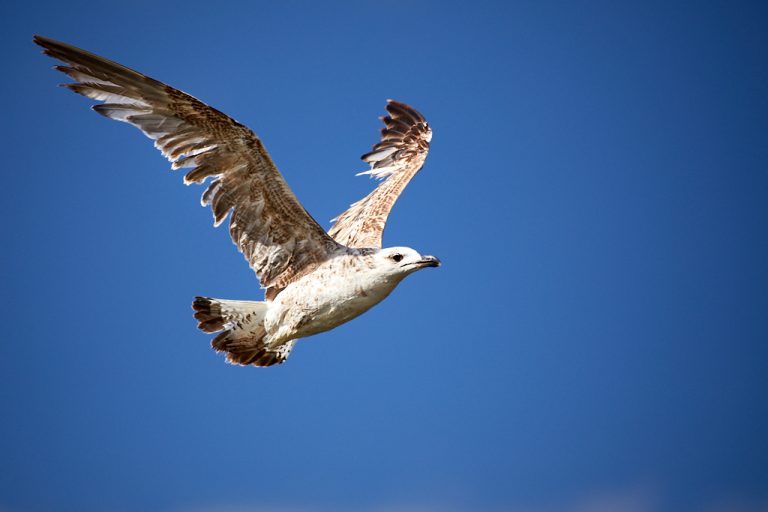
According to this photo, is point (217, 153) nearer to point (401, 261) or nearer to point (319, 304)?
point (319, 304)

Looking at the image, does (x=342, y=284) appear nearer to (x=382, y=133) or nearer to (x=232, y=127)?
(x=232, y=127)

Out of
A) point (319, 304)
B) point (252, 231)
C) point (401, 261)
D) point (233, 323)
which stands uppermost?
point (252, 231)

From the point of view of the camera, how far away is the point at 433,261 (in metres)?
9.73

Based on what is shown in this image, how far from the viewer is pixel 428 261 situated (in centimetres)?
975

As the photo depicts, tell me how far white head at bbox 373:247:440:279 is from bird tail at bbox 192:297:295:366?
5.06 feet

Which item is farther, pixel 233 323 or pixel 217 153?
pixel 233 323

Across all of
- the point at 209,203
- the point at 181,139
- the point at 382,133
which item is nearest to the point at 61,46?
the point at 181,139

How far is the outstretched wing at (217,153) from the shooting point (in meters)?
9.92

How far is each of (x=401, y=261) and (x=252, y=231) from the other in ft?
6.06

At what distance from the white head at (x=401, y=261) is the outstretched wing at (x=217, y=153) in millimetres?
812

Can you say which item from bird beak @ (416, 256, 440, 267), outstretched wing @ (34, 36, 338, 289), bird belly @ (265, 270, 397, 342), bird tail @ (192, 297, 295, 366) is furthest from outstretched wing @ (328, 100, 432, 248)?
bird beak @ (416, 256, 440, 267)

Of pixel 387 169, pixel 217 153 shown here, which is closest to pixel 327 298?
pixel 217 153

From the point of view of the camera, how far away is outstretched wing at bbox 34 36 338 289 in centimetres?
992

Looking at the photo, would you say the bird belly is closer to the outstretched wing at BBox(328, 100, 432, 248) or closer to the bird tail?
the bird tail
